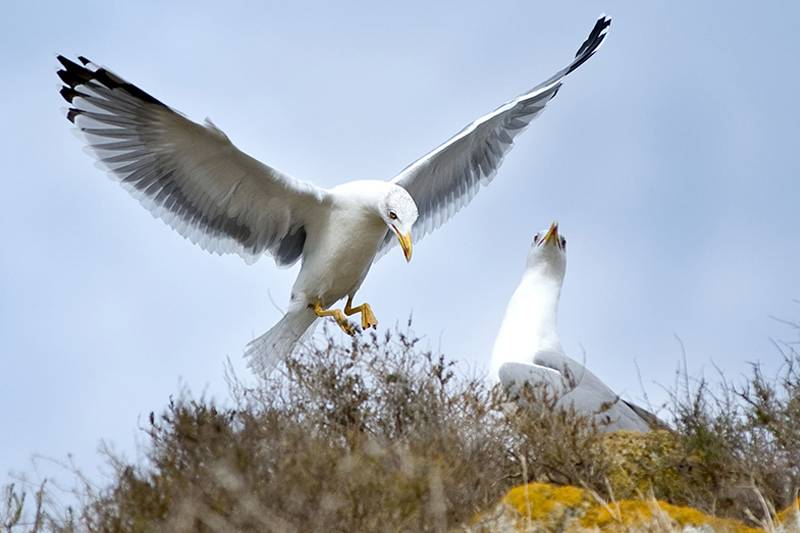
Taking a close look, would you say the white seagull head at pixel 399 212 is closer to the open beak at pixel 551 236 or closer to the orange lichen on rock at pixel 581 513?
the open beak at pixel 551 236

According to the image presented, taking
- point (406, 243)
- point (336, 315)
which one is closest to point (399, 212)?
point (406, 243)

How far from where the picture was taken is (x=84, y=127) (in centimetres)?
894

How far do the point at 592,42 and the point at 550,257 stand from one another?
240 centimetres

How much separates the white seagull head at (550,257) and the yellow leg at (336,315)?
1423 millimetres

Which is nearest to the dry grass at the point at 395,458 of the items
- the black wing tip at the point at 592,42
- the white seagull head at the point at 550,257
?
the white seagull head at the point at 550,257

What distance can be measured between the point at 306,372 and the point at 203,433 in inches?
81.7

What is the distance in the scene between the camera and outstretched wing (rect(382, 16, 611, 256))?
10.5 m

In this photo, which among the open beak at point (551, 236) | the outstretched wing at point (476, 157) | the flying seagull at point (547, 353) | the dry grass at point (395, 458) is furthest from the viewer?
Answer: the outstretched wing at point (476, 157)

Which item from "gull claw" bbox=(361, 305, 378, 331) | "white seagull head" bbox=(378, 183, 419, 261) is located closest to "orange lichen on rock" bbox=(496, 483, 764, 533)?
"white seagull head" bbox=(378, 183, 419, 261)

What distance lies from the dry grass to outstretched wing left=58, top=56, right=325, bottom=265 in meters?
1.75

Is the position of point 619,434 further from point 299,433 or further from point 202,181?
point 202,181

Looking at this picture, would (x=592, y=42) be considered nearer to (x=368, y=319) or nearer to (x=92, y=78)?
(x=368, y=319)

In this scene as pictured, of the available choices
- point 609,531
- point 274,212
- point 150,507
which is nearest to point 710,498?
point 609,531

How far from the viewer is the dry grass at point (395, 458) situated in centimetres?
488
